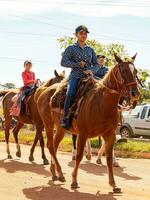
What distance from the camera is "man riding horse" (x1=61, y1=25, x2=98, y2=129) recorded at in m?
9.80

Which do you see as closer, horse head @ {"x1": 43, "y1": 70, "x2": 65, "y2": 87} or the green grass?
horse head @ {"x1": 43, "y1": 70, "x2": 65, "y2": 87}

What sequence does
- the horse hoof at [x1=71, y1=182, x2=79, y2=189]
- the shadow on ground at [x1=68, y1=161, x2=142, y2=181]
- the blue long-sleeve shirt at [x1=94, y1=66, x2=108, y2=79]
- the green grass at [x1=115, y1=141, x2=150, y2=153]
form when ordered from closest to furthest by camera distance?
the horse hoof at [x1=71, y1=182, x2=79, y2=189] → the shadow on ground at [x1=68, y1=161, x2=142, y2=181] → the blue long-sleeve shirt at [x1=94, y1=66, x2=108, y2=79] → the green grass at [x1=115, y1=141, x2=150, y2=153]

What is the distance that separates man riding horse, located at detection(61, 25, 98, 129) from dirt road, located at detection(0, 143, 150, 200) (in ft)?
4.46

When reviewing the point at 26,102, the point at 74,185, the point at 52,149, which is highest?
the point at 26,102

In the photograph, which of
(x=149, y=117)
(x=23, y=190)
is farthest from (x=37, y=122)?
(x=149, y=117)

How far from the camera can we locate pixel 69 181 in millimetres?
10234

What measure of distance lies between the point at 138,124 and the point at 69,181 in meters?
15.1

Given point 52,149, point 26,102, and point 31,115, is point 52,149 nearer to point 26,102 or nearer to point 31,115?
point 31,115

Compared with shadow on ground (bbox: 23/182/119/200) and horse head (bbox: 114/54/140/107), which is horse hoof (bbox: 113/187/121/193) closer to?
shadow on ground (bbox: 23/182/119/200)

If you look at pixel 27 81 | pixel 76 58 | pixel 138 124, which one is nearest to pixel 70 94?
pixel 76 58

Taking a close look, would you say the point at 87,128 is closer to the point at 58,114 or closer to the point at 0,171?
the point at 58,114

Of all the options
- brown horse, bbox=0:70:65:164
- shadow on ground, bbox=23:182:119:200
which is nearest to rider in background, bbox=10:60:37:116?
brown horse, bbox=0:70:65:164

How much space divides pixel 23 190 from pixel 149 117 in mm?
15918

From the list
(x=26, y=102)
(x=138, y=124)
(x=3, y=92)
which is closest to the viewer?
(x=26, y=102)
